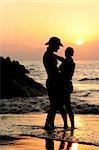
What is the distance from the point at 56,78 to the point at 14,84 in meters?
16.6

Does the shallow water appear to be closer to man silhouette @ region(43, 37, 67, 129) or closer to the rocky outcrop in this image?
man silhouette @ region(43, 37, 67, 129)

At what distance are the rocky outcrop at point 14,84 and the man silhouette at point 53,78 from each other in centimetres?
1500

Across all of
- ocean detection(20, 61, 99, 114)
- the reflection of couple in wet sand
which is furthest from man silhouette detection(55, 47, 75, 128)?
ocean detection(20, 61, 99, 114)

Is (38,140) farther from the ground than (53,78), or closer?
closer

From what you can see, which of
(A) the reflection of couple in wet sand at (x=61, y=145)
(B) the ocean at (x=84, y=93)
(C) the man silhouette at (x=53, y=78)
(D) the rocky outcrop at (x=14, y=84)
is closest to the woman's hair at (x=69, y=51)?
(C) the man silhouette at (x=53, y=78)

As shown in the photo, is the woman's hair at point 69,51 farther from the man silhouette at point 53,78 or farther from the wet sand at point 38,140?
the wet sand at point 38,140

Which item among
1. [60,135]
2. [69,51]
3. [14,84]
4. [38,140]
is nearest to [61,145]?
[38,140]

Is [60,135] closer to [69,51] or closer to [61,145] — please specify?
[61,145]

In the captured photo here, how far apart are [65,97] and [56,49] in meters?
1.29

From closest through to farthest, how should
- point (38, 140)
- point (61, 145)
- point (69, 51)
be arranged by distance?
1. point (61, 145)
2. point (38, 140)
3. point (69, 51)

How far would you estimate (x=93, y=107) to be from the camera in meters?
21.0

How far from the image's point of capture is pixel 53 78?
12742mm

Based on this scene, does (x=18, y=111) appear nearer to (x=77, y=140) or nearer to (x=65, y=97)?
(x=65, y=97)

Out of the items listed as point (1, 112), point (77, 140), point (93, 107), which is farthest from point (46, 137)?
point (93, 107)
